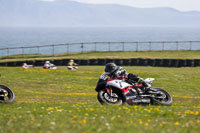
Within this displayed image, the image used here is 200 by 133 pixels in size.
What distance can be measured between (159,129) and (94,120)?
1865 millimetres

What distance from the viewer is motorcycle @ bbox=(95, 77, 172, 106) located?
39.3 ft

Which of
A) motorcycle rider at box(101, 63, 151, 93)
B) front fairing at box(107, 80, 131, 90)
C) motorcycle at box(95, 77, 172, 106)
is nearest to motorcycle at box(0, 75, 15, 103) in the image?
motorcycle at box(95, 77, 172, 106)

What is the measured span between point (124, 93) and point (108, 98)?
0.57 meters

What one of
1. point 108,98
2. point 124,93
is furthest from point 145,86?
point 108,98

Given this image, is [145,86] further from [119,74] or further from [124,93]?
[119,74]

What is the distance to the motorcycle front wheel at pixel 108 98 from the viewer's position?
12.1m

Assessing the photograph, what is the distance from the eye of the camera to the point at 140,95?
12.4m

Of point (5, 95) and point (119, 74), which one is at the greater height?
point (119, 74)

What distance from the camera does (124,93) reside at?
12.1 metres

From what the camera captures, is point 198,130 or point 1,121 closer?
point 198,130

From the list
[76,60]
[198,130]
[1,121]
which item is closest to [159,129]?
[198,130]

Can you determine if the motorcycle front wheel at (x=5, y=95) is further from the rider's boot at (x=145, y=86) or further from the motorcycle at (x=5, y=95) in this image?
the rider's boot at (x=145, y=86)

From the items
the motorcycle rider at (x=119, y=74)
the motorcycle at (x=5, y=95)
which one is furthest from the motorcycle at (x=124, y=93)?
the motorcycle at (x=5, y=95)

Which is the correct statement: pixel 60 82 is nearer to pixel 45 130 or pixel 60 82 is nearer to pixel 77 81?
pixel 77 81
